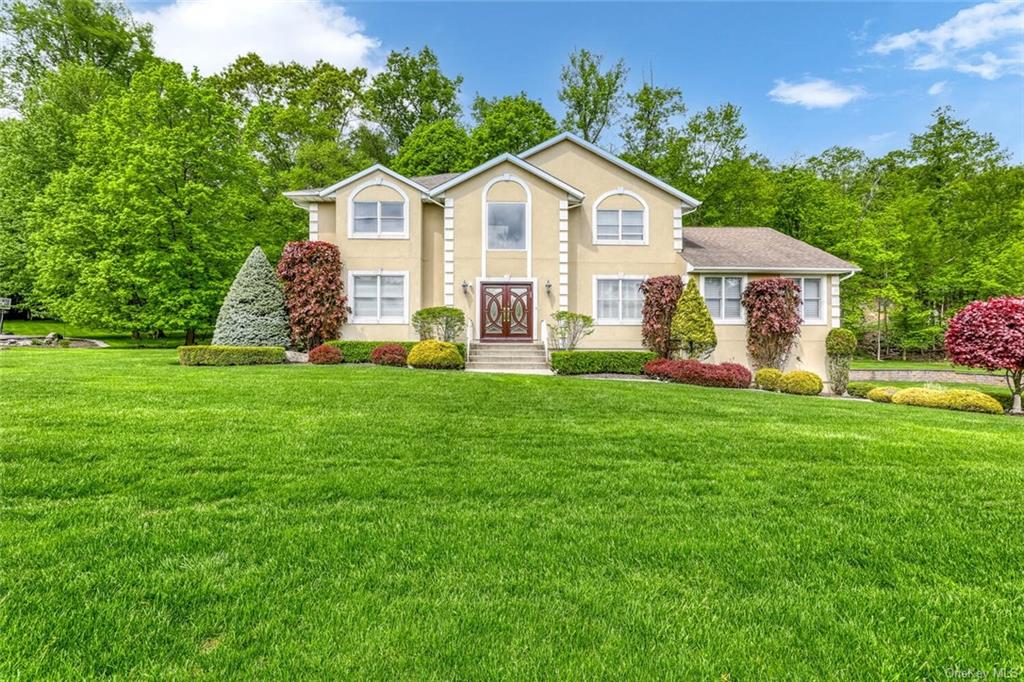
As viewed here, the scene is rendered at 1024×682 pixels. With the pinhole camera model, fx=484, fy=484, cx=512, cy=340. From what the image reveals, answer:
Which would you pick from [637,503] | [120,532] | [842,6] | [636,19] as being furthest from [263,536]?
[842,6]

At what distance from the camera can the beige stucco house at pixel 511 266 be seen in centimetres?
1736

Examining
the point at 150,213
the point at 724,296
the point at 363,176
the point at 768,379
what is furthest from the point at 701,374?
the point at 150,213

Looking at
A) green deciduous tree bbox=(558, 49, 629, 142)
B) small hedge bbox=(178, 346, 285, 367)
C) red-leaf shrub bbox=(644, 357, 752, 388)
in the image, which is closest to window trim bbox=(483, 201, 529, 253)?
red-leaf shrub bbox=(644, 357, 752, 388)

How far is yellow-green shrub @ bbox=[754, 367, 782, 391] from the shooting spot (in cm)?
1483

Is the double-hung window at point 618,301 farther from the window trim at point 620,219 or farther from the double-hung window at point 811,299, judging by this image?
the double-hung window at point 811,299

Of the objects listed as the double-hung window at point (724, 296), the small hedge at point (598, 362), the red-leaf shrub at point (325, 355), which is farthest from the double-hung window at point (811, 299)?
the red-leaf shrub at point (325, 355)

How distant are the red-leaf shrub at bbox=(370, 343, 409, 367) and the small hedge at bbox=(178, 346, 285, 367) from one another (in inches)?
114

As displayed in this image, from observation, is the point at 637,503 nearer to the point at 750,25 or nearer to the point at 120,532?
the point at 120,532

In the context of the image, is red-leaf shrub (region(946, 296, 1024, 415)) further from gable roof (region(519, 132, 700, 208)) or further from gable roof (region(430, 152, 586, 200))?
gable roof (region(430, 152, 586, 200))

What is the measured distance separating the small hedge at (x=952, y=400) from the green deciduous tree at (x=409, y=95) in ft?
113

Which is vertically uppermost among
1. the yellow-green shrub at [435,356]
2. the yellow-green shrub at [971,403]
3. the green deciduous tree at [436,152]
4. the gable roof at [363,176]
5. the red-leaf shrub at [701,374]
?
the green deciduous tree at [436,152]

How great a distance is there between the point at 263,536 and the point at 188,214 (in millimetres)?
24512

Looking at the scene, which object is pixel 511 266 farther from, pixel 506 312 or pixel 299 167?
pixel 299 167

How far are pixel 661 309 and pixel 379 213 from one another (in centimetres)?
1072
